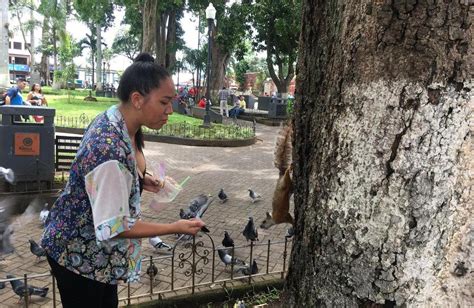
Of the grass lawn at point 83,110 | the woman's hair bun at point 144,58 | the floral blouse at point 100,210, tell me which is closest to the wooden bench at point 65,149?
the woman's hair bun at point 144,58

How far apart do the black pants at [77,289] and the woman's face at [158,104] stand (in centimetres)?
77

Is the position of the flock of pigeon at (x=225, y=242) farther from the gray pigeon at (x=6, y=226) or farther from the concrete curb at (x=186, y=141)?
the concrete curb at (x=186, y=141)

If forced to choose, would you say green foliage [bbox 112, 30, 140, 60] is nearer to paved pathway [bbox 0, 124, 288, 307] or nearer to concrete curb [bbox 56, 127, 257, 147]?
concrete curb [bbox 56, 127, 257, 147]

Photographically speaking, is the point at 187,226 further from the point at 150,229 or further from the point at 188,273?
the point at 188,273

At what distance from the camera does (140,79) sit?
186cm

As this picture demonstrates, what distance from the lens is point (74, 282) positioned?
200cm

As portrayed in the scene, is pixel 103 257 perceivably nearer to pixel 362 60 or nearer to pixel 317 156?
pixel 317 156

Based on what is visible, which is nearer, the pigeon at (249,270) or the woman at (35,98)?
the pigeon at (249,270)

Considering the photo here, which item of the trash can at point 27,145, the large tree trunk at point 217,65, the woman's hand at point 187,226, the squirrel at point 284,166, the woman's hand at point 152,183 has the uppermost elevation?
the large tree trunk at point 217,65

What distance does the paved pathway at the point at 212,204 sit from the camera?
171 inches

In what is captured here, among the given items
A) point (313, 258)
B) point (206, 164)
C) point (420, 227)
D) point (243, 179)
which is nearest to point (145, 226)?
point (313, 258)

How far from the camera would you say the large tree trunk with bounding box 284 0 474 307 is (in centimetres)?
116

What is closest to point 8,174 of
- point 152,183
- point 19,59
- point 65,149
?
point 65,149

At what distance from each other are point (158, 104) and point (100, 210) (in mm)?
508
